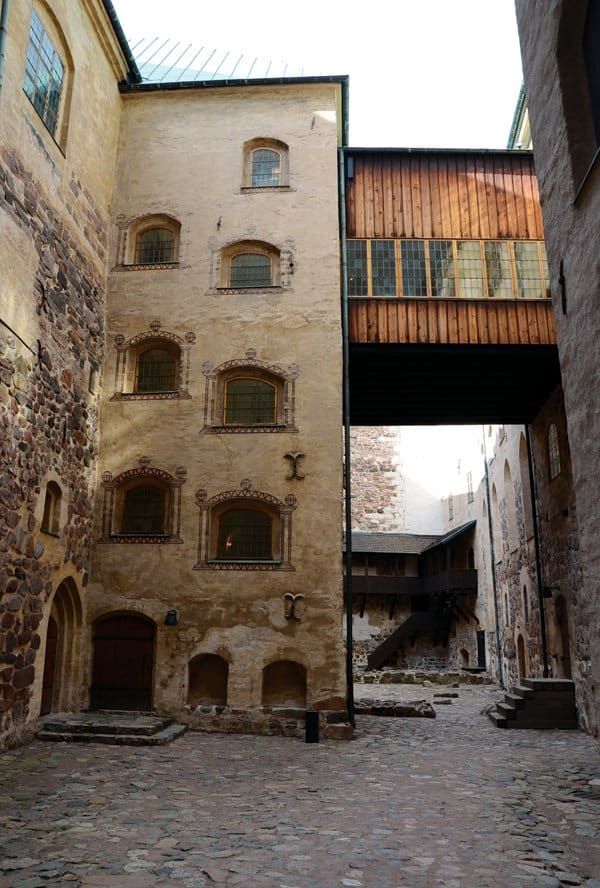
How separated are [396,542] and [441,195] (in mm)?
17642

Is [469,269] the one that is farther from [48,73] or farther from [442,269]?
[48,73]

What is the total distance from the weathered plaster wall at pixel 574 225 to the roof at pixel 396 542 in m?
19.9

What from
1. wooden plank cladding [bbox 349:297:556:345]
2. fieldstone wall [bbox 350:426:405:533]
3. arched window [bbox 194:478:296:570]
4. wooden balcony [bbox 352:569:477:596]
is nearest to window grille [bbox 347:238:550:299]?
wooden plank cladding [bbox 349:297:556:345]

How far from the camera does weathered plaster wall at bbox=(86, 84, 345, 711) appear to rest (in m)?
12.1

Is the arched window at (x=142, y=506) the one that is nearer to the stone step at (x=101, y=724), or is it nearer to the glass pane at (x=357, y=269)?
the stone step at (x=101, y=724)

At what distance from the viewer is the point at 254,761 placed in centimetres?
966

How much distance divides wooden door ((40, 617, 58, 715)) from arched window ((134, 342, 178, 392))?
457 centimetres

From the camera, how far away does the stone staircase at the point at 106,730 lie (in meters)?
10.4

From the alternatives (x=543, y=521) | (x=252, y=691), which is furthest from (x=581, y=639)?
(x=252, y=691)

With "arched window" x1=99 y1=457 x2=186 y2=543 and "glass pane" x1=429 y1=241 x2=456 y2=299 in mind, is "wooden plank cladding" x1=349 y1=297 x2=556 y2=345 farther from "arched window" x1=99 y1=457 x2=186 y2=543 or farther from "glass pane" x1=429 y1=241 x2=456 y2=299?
"arched window" x1=99 y1=457 x2=186 y2=543

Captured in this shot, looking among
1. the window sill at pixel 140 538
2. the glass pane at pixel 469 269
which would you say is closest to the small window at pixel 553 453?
the glass pane at pixel 469 269

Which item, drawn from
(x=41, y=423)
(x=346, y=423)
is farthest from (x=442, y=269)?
Answer: (x=41, y=423)

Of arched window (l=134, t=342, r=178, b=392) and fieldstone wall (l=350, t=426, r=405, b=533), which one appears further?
fieldstone wall (l=350, t=426, r=405, b=533)

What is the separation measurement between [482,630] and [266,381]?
14.7 metres
